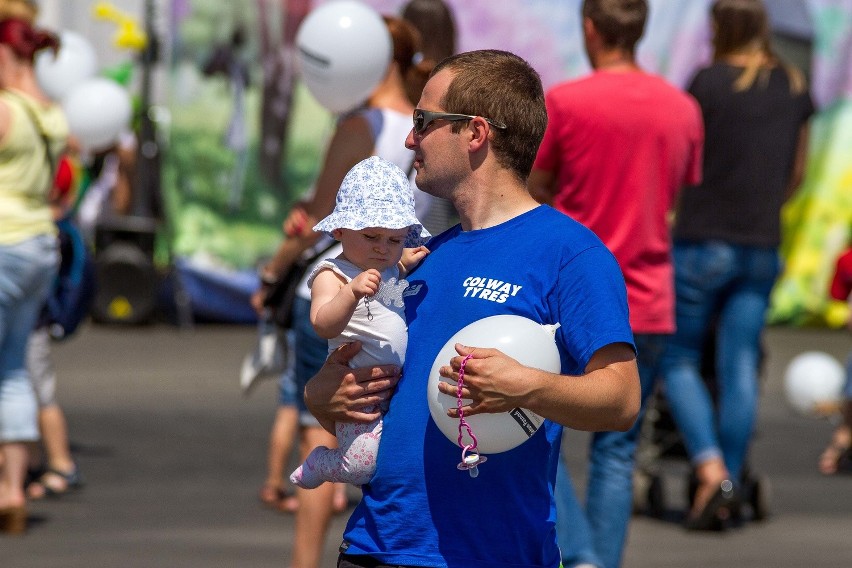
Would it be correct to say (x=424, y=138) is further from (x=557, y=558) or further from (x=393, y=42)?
(x=393, y=42)

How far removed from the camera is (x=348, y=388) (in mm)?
3107

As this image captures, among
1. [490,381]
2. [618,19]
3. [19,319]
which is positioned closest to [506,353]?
[490,381]

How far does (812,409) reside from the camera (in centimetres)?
1005

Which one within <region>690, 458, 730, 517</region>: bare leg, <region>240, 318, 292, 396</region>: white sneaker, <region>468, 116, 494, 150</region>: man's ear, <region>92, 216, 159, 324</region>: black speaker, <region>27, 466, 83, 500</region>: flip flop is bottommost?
<region>92, 216, 159, 324</region>: black speaker

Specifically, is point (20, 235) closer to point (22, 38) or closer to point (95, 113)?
point (22, 38)

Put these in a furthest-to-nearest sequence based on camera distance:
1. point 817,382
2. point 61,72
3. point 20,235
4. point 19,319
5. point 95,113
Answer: point 817,382
point 61,72
point 95,113
point 19,319
point 20,235

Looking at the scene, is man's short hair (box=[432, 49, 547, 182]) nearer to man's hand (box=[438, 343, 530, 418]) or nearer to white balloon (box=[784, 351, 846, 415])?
man's hand (box=[438, 343, 530, 418])

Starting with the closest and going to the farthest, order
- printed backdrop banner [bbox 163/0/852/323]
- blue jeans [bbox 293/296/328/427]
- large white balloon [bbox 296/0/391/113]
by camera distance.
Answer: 1. blue jeans [bbox 293/296/328/427]
2. large white balloon [bbox 296/0/391/113]
3. printed backdrop banner [bbox 163/0/852/323]

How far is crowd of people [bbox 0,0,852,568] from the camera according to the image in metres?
2.93

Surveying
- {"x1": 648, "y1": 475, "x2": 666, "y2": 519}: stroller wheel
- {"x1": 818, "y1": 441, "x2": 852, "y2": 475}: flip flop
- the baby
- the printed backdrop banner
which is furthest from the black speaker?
the baby

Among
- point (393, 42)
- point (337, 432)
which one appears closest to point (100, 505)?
point (393, 42)

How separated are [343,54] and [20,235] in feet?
5.63

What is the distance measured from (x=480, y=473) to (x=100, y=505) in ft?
15.5

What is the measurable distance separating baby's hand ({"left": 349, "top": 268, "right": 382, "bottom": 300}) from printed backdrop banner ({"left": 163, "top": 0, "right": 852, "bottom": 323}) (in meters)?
11.9
